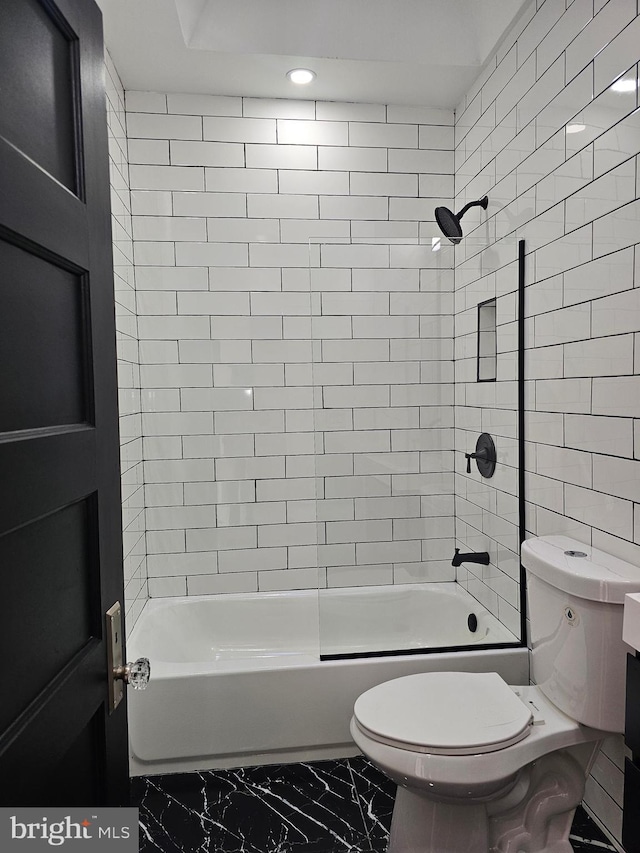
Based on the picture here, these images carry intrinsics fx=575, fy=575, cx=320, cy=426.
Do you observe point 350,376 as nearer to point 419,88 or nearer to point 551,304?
point 551,304

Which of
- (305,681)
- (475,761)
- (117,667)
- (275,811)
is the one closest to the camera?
(117,667)

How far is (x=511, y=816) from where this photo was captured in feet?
5.61

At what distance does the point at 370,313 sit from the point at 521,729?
60.1 inches

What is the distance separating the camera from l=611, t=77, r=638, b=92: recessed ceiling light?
4.96 ft

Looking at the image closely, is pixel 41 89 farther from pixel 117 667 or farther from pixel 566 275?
pixel 566 275

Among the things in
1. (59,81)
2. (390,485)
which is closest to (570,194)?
(390,485)

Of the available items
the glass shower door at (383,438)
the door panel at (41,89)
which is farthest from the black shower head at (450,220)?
the door panel at (41,89)

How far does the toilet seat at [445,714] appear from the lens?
1.53 metres

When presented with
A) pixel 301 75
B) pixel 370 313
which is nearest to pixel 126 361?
pixel 370 313

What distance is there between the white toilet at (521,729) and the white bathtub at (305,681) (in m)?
0.43

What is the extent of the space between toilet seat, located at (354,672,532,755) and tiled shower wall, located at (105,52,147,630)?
119 cm

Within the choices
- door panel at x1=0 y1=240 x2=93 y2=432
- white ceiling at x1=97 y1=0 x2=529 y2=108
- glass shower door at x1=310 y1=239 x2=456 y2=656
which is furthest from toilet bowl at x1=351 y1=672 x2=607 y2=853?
white ceiling at x1=97 y1=0 x2=529 y2=108

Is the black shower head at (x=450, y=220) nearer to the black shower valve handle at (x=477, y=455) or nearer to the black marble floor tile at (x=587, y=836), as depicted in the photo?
the black shower valve handle at (x=477, y=455)

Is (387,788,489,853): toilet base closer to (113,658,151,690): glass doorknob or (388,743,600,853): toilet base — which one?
(388,743,600,853): toilet base
